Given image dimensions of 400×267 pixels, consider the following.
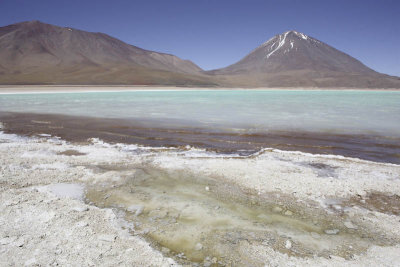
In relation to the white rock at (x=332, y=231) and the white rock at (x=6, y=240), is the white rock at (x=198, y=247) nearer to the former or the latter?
the white rock at (x=332, y=231)

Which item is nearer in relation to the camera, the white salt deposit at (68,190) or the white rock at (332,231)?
the white rock at (332,231)

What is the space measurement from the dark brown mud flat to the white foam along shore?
72 cm

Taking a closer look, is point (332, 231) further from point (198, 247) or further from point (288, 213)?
point (198, 247)

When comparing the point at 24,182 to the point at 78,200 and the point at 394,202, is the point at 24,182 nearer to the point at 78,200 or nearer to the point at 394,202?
the point at 78,200

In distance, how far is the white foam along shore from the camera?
8.35 ft

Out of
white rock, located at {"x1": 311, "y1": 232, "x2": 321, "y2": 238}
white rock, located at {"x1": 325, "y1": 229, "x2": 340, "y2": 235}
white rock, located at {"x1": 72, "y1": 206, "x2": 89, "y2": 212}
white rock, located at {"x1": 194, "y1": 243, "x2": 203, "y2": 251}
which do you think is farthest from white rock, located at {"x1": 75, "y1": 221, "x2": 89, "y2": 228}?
white rock, located at {"x1": 325, "y1": 229, "x2": 340, "y2": 235}

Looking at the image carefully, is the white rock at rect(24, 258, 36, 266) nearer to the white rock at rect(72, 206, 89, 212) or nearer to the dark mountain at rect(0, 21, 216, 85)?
the white rock at rect(72, 206, 89, 212)

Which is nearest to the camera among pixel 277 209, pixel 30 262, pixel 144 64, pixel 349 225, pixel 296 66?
pixel 30 262

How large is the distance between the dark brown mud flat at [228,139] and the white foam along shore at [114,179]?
72 centimetres

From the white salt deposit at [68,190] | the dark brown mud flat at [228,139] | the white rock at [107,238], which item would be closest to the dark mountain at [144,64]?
the dark brown mud flat at [228,139]

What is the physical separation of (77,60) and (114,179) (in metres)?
138

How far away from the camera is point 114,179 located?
14.2 feet

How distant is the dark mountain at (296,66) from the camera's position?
345 ft

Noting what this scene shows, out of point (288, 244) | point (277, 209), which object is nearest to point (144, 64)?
point (277, 209)
